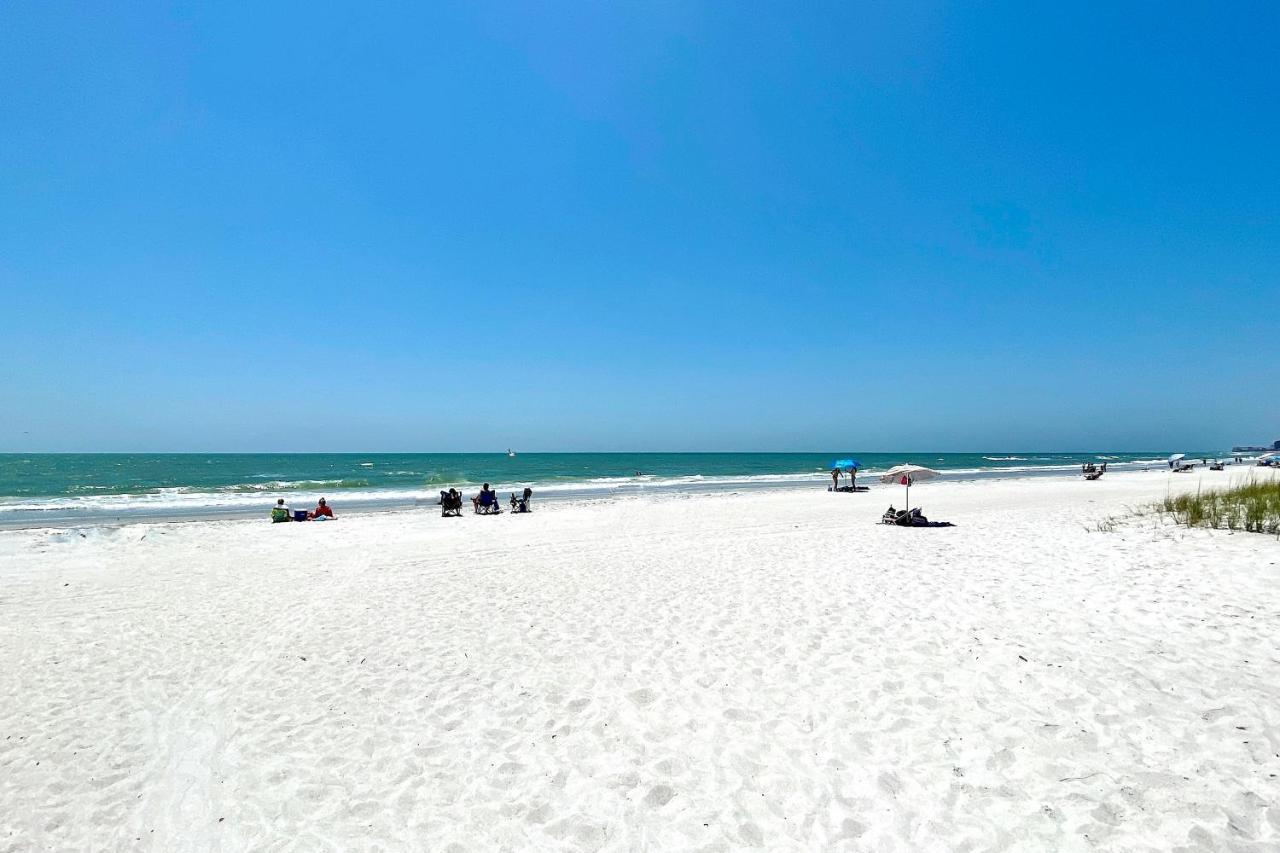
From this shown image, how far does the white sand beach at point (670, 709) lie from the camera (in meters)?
3.68

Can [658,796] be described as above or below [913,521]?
below

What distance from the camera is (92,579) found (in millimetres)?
10875

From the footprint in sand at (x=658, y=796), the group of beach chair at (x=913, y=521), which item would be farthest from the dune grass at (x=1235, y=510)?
the footprint in sand at (x=658, y=796)

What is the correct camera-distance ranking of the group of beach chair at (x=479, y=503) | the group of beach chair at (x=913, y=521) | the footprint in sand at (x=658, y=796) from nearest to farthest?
the footprint in sand at (x=658, y=796)
the group of beach chair at (x=913, y=521)
the group of beach chair at (x=479, y=503)

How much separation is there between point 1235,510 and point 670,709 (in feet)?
42.2

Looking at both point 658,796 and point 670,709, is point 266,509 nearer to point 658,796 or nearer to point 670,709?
point 670,709

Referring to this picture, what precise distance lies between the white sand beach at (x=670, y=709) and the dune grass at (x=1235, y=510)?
802 millimetres

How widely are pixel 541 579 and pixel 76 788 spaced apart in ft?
20.6

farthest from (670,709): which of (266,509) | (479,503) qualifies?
(266,509)

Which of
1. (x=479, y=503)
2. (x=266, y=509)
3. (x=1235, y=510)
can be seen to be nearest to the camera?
(x=1235, y=510)

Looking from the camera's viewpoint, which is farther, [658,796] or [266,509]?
[266,509]

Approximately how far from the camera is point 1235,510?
10.8 metres

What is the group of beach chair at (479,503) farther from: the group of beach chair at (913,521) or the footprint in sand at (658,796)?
the footprint in sand at (658,796)

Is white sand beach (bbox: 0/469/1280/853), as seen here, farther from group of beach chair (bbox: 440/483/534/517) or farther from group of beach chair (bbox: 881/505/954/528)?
group of beach chair (bbox: 440/483/534/517)
